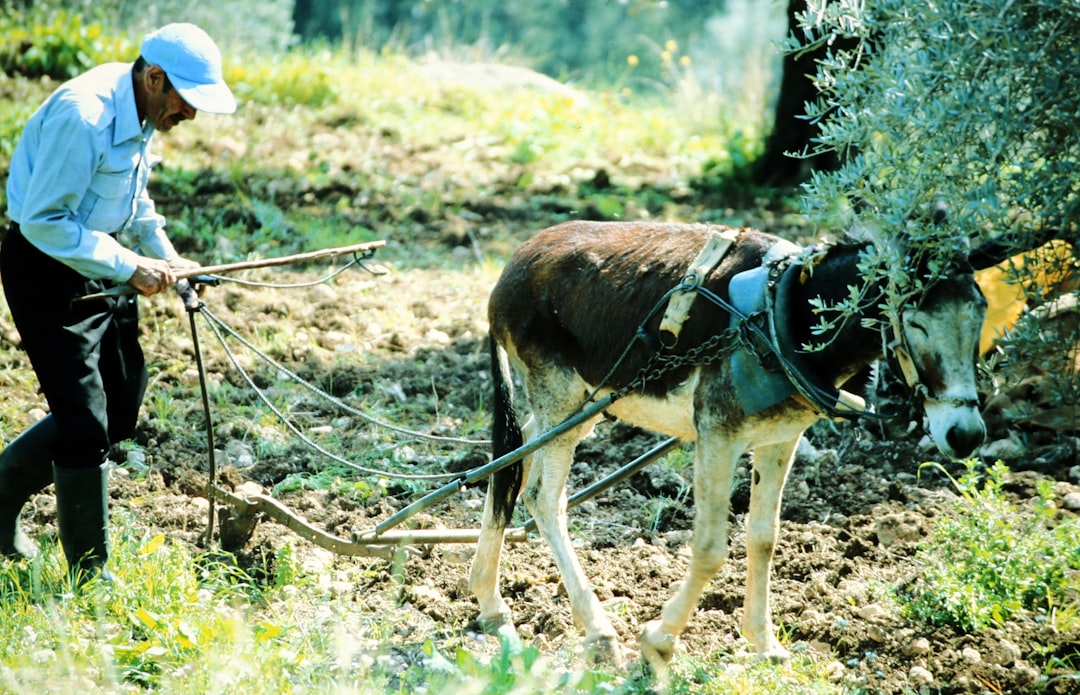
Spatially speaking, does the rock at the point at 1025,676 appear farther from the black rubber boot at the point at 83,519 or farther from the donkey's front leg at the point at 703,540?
the black rubber boot at the point at 83,519

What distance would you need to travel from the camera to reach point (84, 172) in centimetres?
408

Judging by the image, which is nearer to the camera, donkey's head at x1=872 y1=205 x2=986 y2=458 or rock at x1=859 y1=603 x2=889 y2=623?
donkey's head at x1=872 y1=205 x2=986 y2=458

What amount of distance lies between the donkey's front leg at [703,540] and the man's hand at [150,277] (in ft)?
7.21

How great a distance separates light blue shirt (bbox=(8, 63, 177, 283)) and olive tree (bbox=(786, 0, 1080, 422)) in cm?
262

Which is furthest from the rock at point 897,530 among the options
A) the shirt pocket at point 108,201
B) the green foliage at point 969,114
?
the shirt pocket at point 108,201

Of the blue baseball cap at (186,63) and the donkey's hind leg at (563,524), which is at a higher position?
the blue baseball cap at (186,63)

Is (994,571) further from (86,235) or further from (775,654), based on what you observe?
(86,235)

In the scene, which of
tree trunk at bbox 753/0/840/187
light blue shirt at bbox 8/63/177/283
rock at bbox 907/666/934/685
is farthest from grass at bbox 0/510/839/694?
tree trunk at bbox 753/0/840/187

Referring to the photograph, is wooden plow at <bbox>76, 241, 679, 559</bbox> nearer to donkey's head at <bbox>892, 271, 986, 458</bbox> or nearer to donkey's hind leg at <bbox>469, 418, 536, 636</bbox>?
Result: donkey's hind leg at <bbox>469, 418, 536, 636</bbox>

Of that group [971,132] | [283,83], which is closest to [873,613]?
[971,132]

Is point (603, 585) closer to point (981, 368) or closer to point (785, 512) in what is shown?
point (785, 512)

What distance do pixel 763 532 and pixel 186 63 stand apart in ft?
9.68

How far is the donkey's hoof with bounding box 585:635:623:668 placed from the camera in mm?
4324

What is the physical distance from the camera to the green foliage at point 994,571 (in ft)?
14.4
